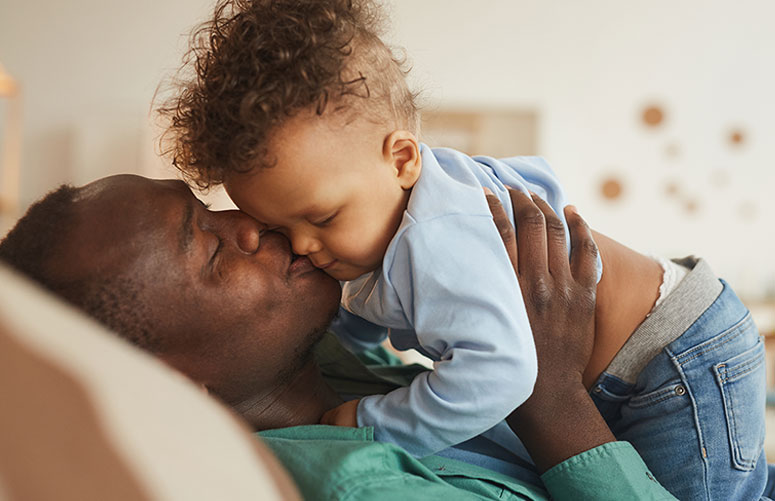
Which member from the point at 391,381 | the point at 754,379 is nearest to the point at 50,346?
the point at 391,381

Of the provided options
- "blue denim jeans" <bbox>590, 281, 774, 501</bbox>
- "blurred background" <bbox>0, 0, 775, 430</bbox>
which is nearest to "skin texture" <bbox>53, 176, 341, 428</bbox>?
"blue denim jeans" <bbox>590, 281, 774, 501</bbox>

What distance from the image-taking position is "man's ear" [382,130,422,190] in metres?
0.98

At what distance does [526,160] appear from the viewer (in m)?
1.18

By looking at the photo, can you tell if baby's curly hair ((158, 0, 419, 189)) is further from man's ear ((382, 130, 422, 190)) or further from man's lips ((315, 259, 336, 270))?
man's lips ((315, 259, 336, 270))

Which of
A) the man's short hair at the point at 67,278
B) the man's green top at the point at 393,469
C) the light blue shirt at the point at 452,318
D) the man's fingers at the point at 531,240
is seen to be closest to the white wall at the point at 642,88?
the man's green top at the point at 393,469

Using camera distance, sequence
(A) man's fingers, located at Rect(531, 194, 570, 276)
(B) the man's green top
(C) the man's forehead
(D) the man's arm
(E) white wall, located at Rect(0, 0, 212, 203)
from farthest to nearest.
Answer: (E) white wall, located at Rect(0, 0, 212, 203) < (A) man's fingers, located at Rect(531, 194, 570, 276) < (D) the man's arm < (C) the man's forehead < (B) the man's green top

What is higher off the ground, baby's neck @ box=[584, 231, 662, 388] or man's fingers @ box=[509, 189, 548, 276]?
man's fingers @ box=[509, 189, 548, 276]

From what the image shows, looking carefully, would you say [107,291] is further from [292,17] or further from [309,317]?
[292,17]

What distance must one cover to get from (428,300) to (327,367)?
0.42m

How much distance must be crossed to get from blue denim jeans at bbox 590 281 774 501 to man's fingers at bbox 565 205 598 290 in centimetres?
16

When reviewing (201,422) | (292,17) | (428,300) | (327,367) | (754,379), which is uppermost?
(292,17)

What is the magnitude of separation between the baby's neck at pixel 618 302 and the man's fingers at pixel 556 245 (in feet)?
0.34

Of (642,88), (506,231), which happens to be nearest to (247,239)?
(506,231)

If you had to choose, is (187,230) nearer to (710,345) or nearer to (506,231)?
(506,231)
